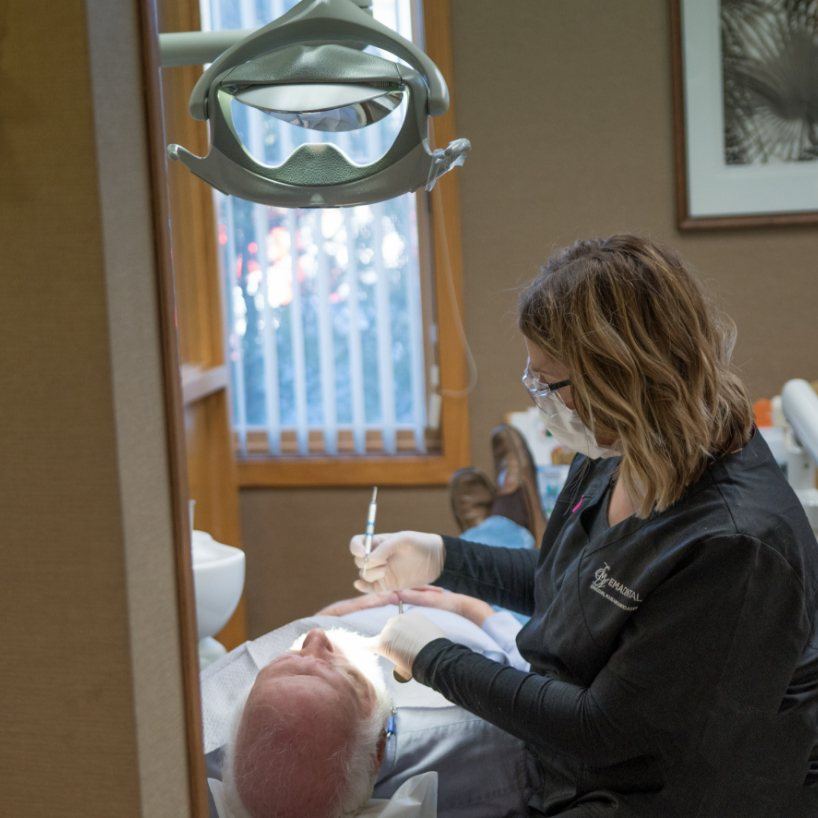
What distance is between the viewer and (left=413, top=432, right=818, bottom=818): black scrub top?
117cm

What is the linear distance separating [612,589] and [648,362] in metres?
0.28

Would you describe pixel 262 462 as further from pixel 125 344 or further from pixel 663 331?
pixel 125 344

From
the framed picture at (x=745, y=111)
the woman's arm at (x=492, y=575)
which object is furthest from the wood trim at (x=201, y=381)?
the framed picture at (x=745, y=111)

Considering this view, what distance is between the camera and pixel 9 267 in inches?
29.0

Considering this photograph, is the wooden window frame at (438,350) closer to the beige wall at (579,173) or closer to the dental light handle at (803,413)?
the beige wall at (579,173)

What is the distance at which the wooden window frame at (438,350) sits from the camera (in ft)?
9.45

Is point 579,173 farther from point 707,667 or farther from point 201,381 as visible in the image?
point 707,667

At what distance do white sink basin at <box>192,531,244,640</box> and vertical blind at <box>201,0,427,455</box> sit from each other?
1061 mm

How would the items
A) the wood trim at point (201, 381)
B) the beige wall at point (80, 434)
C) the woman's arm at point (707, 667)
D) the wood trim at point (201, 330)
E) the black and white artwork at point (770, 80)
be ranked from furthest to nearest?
the black and white artwork at point (770, 80) → the wood trim at point (201, 330) → the wood trim at point (201, 381) → the woman's arm at point (707, 667) → the beige wall at point (80, 434)

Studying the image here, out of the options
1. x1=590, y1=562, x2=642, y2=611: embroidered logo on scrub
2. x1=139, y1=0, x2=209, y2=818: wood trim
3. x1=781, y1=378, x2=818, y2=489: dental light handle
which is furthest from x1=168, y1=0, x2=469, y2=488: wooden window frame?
x1=139, y1=0, x2=209, y2=818: wood trim

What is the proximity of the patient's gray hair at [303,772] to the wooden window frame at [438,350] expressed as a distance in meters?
1.58

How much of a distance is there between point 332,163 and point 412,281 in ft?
6.12

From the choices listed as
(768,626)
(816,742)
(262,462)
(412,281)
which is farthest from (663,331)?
(262,462)

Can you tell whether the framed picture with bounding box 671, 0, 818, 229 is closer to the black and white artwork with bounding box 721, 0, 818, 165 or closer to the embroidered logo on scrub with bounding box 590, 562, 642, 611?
the black and white artwork with bounding box 721, 0, 818, 165
